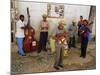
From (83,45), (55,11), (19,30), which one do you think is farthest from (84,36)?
(19,30)

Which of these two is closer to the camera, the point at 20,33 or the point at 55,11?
the point at 20,33

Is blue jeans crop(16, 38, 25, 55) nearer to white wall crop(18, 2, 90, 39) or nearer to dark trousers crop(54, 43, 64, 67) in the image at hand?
white wall crop(18, 2, 90, 39)

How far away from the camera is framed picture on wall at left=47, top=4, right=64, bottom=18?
2004 mm

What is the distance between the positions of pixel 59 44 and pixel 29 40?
1.06 ft

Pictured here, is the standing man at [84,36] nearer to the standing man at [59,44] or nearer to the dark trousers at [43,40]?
the standing man at [59,44]

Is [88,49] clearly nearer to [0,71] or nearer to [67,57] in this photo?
[67,57]

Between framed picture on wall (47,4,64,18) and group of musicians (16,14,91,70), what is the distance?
6cm

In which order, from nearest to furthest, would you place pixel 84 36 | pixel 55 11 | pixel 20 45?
pixel 20 45
pixel 55 11
pixel 84 36

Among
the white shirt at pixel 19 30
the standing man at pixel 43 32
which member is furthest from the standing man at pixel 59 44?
the white shirt at pixel 19 30

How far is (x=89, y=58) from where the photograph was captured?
2.18m

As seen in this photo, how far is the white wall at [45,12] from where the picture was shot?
6.30 ft

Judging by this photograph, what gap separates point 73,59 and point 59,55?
17 cm

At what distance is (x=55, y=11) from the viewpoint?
203cm

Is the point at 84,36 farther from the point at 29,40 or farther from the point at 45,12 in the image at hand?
the point at 29,40
